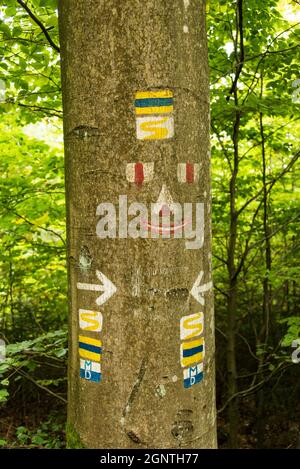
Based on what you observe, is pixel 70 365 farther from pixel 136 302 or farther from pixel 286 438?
pixel 286 438

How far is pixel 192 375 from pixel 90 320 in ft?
0.97

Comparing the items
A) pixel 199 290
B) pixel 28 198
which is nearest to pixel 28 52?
pixel 28 198

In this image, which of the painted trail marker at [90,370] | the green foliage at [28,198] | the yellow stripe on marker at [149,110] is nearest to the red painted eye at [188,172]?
the yellow stripe on marker at [149,110]

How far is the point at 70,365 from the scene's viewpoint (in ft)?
3.94

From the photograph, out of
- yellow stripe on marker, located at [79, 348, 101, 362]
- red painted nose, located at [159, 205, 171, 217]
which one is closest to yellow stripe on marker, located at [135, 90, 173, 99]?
red painted nose, located at [159, 205, 171, 217]

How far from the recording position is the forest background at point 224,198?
313 centimetres

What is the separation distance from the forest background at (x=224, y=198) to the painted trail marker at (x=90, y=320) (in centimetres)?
104

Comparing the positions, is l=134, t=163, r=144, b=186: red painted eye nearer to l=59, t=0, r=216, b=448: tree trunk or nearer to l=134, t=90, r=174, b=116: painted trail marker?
l=59, t=0, r=216, b=448: tree trunk

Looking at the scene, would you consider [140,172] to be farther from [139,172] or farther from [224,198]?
[224,198]

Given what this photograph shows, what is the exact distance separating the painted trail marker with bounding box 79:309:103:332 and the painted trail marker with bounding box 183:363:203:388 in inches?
9.7

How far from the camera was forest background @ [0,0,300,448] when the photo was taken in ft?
10.3

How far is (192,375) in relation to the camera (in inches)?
42.8

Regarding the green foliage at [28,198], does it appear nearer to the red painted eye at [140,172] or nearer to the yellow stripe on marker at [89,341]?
the yellow stripe on marker at [89,341]
